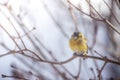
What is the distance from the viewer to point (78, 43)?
3.40 metres

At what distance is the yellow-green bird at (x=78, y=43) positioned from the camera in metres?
3.31

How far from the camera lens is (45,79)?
2.74m

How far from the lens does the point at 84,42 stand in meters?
3.39

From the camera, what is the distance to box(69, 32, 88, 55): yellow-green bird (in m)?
3.31

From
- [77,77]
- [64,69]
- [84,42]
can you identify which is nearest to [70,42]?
[84,42]

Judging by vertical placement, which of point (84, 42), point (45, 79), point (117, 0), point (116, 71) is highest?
point (117, 0)

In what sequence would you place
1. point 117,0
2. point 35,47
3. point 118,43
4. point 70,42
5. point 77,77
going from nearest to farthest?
point 117,0, point 77,77, point 35,47, point 70,42, point 118,43

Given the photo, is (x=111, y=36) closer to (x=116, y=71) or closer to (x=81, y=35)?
(x=81, y=35)

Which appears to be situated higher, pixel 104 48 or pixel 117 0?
pixel 117 0

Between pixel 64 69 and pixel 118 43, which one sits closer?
pixel 64 69

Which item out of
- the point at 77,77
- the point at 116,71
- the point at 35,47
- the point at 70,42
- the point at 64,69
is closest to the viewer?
the point at 77,77

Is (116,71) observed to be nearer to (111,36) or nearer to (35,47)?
(111,36)

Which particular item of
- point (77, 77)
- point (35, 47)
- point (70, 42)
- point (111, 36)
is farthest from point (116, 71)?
point (77, 77)

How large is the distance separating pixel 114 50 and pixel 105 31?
0.27m
